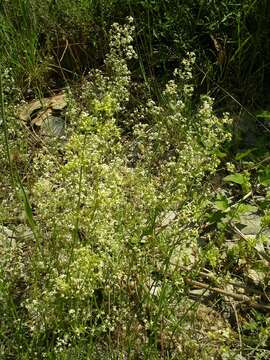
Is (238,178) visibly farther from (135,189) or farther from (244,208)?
(135,189)

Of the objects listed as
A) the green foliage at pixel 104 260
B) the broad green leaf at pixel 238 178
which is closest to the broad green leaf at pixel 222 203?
the broad green leaf at pixel 238 178

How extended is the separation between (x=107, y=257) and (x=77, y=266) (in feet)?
0.65

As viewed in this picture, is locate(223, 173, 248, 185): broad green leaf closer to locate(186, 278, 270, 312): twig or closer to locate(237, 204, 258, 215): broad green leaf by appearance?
locate(237, 204, 258, 215): broad green leaf

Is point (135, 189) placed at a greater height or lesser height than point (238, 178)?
greater

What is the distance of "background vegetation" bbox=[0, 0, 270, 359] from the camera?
7.80ft

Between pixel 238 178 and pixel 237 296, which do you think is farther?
pixel 238 178

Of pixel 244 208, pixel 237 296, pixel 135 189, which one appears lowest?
pixel 237 296

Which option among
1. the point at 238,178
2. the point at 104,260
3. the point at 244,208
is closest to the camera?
the point at 104,260

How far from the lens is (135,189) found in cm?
285

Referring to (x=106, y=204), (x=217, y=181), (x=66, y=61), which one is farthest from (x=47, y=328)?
(x=66, y=61)

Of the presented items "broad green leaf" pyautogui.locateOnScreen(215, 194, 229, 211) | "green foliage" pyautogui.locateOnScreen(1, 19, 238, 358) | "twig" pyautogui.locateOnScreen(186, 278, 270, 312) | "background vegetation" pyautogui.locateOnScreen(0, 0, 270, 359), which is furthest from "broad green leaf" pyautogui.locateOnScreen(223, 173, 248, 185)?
"twig" pyautogui.locateOnScreen(186, 278, 270, 312)

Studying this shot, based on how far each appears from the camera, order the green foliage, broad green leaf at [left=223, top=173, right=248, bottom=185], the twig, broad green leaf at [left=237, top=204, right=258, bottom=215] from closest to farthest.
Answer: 1. the green foliage
2. the twig
3. broad green leaf at [left=237, top=204, right=258, bottom=215]
4. broad green leaf at [left=223, top=173, right=248, bottom=185]

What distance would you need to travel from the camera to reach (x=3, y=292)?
2.28 metres

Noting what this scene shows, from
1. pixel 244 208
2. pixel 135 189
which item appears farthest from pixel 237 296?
pixel 135 189
